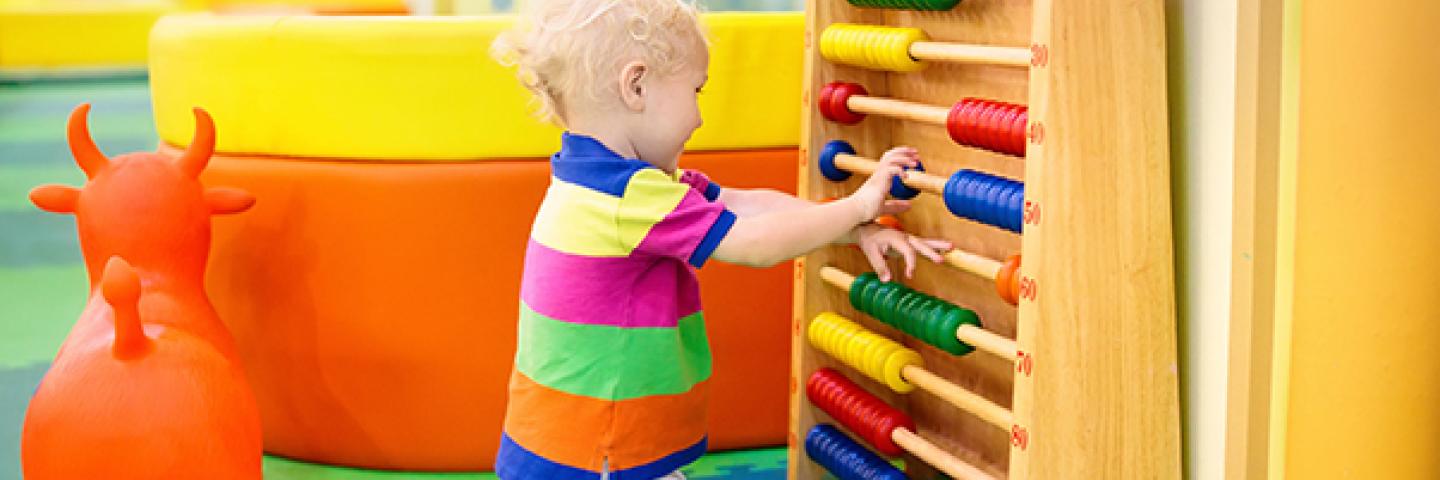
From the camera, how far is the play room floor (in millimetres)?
2984

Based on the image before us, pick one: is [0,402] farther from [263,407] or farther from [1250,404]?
[1250,404]

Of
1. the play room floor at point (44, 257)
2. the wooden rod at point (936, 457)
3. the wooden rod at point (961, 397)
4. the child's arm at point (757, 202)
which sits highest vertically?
the child's arm at point (757, 202)

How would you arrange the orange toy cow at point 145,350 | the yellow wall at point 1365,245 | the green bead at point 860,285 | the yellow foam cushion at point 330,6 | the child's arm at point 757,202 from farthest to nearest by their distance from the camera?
Answer: the yellow foam cushion at point 330,6 < the orange toy cow at point 145,350 < the green bead at point 860,285 < the child's arm at point 757,202 < the yellow wall at point 1365,245

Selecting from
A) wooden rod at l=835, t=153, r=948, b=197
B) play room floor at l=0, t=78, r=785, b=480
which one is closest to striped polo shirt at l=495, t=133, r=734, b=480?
wooden rod at l=835, t=153, r=948, b=197

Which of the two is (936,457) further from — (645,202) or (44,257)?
(44,257)

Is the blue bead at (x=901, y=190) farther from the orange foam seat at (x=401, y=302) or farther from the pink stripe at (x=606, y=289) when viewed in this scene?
the orange foam seat at (x=401, y=302)

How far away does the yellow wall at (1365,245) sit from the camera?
172cm

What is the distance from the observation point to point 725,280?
2.95 meters

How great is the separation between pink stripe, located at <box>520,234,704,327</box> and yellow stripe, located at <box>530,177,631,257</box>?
1 centimetres

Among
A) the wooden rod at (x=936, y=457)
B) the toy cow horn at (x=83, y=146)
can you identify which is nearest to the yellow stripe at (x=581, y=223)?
the wooden rod at (x=936, y=457)

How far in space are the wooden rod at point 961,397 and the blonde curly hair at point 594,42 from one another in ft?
1.87

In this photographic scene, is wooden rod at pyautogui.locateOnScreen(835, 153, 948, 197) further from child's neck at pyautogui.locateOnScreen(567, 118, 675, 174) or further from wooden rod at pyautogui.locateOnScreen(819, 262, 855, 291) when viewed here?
child's neck at pyautogui.locateOnScreen(567, 118, 675, 174)

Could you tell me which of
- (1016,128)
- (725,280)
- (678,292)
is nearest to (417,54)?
(725,280)

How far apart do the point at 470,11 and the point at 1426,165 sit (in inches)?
181
